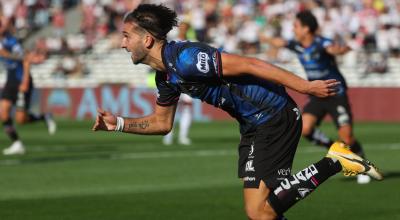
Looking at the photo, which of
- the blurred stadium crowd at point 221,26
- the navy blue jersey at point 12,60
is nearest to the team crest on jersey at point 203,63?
the navy blue jersey at point 12,60

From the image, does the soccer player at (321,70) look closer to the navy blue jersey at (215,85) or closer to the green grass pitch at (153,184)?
the green grass pitch at (153,184)

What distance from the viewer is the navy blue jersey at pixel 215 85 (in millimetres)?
8102

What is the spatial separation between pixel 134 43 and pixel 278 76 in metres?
1.27

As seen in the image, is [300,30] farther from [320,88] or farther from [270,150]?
[320,88]

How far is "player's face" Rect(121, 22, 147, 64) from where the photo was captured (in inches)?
329

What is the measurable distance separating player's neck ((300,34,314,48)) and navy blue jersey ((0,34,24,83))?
23.6ft

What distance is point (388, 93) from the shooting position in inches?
1253

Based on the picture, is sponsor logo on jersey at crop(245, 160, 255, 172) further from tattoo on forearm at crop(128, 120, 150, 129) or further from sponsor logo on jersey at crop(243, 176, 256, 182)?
tattoo on forearm at crop(128, 120, 150, 129)

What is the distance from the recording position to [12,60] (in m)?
20.8

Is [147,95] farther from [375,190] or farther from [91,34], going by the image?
[375,190]

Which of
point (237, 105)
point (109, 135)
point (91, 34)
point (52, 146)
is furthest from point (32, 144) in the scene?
point (91, 34)

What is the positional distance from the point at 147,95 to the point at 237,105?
86.5 ft

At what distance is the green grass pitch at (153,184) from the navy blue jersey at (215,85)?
10.0 ft

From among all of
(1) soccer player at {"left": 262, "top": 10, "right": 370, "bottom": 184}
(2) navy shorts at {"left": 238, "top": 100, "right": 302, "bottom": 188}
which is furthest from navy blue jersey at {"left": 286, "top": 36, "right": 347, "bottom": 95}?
(2) navy shorts at {"left": 238, "top": 100, "right": 302, "bottom": 188}
